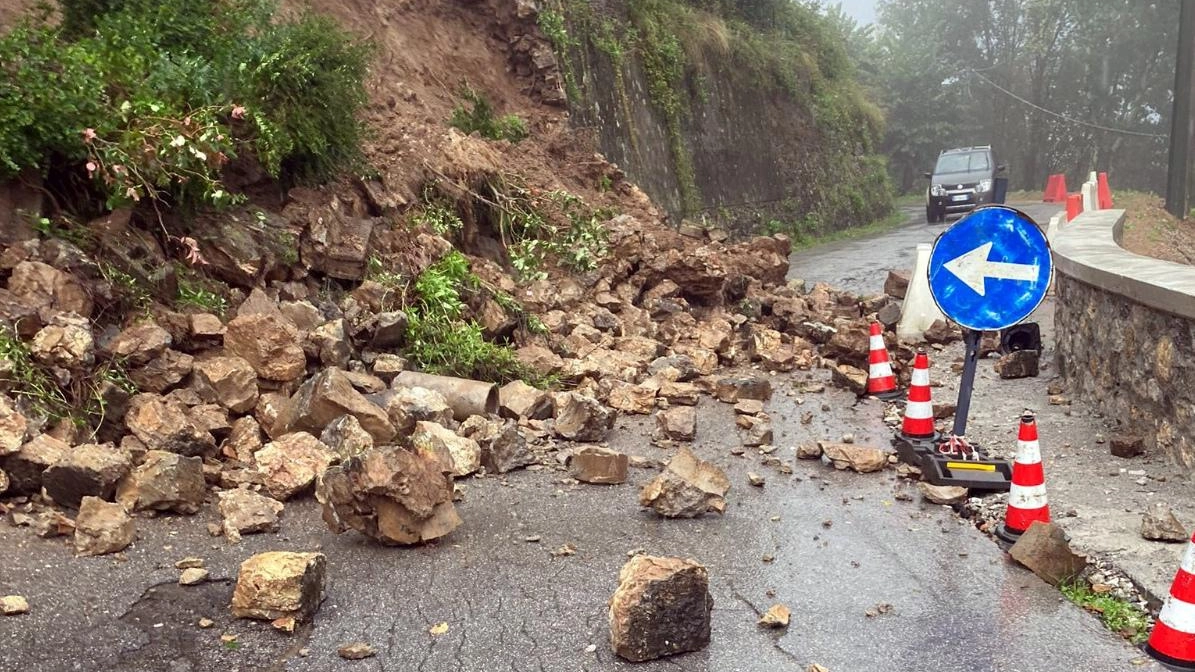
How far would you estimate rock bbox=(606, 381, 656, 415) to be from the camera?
7.31 m

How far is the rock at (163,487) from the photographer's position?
182 inches

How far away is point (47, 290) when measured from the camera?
5602 millimetres

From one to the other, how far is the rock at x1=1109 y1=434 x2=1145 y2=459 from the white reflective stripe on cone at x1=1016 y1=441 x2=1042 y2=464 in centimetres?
146

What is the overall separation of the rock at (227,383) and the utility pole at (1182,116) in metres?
19.9

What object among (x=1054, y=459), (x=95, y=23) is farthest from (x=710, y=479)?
(x=95, y=23)

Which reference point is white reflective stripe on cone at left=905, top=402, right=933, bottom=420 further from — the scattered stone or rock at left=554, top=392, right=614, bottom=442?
the scattered stone

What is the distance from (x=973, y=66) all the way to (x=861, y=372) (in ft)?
178

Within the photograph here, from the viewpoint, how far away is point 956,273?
18.5 feet

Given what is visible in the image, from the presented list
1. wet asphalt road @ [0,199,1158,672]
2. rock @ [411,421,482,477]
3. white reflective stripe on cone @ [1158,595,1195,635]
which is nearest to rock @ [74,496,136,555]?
wet asphalt road @ [0,199,1158,672]

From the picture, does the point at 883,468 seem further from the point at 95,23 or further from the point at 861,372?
the point at 95,23

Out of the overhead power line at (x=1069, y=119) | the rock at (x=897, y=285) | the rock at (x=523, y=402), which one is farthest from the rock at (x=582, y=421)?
the overhead power line at (x=1069, y=119)

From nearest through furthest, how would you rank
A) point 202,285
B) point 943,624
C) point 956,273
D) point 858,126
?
point 943,624
point 956,273
point 202,285
point 858,126

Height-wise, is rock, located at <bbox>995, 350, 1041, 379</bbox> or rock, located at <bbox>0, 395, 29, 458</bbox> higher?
rock, located at <bbox>0, 395, 29, 458</bbox>

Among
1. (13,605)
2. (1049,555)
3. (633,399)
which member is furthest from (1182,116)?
(13,605)
